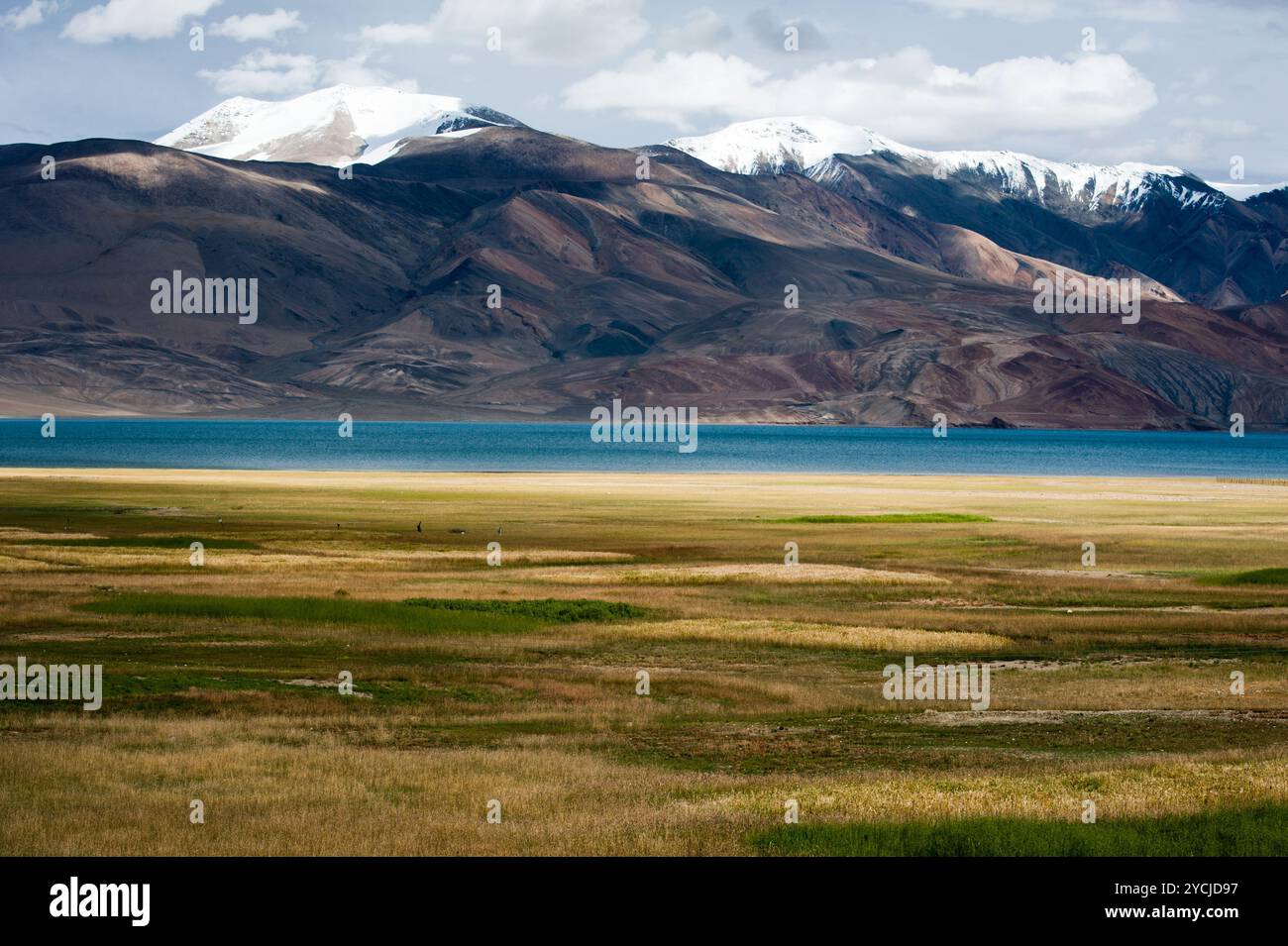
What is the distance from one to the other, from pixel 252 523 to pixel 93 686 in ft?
180

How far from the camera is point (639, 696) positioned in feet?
108

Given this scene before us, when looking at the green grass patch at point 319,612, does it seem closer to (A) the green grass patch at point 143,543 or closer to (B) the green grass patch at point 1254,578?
(A) the green grass patch at point 143,543

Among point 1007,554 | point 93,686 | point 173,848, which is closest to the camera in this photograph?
point 173,848

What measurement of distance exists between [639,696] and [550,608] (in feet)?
50.2

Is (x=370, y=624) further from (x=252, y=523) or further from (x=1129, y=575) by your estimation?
(x=252, y=523)

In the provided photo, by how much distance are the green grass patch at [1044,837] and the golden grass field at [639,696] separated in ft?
0.18

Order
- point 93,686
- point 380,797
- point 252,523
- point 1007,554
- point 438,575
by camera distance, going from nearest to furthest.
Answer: point 380,797
point 93,686
point 438,575
point 1007,554
point 252,523

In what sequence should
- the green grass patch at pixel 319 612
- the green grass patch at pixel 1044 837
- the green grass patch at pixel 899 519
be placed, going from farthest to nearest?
1. the green grass patch at pixel 899 519
2. the green grass patch at pixel 319 612
3. the green grass patch at pixel 1044 837

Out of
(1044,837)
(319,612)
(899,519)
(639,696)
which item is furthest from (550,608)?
(899,519)

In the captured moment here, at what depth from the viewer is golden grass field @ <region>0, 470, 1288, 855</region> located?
1983 centimetres

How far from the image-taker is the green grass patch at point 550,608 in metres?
46.8

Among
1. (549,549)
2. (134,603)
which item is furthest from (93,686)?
(549,549)

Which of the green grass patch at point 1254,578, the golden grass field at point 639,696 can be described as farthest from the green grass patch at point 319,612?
the green grass patch at point 1254,578
